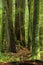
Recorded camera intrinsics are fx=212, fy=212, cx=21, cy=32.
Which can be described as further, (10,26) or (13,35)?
(13,35)

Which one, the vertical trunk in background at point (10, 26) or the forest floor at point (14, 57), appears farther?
the vertical trunk in background at point (10, 26)

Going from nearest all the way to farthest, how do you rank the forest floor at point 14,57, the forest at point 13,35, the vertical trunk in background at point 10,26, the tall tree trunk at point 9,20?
the forest floor at point 14,57
the forest at point 13,35
the tall tree trunk at point 9,20
the vertical trunk in background at point 10,26

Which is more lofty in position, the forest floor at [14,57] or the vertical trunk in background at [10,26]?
the vertical trunk in background at [10,26]

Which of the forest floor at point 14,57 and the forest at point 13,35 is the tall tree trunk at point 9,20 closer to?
the forest at point 13,35

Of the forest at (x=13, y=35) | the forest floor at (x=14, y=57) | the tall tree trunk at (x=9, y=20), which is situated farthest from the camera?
the tall tree trunk at (x=9, y=20)

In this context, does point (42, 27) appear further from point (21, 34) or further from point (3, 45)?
point (3, 45)

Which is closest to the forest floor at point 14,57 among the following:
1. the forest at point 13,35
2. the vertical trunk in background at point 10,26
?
the forest at point 13,35

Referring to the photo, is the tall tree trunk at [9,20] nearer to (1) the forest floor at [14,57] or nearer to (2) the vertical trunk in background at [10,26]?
(2) the vertical trunk in background at [10,26]

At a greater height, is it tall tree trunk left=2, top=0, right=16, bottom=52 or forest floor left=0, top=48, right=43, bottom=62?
tall tree trunk left=2, top=0, right=16, bottom=52

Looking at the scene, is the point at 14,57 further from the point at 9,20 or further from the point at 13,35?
the point at 9,20

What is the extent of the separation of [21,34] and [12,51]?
2472mm

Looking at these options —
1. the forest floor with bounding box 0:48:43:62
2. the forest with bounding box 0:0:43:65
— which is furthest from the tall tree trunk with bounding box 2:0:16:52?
the forest floor with bounding box 0:48:43:62

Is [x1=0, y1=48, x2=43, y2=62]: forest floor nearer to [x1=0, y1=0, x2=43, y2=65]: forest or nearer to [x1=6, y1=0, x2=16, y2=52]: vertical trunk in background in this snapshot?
[x1=0, y1=0, x2=43, y2=65]: forest

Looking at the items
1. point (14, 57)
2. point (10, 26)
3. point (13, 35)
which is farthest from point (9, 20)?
point (14, 57)
